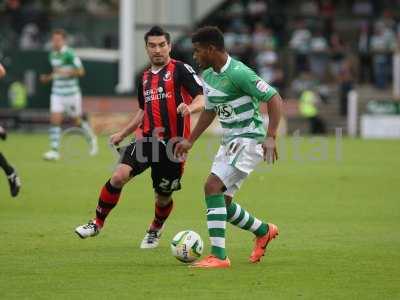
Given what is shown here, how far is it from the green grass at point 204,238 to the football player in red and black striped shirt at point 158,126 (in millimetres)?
498

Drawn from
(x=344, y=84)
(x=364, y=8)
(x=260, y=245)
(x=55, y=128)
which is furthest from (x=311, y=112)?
(x=260, y=245)

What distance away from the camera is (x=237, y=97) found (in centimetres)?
1028

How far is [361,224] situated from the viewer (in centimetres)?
1389

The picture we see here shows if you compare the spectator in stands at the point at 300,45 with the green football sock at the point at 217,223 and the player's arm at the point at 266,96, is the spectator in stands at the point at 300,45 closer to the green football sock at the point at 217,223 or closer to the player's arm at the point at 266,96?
the player's arm at the point at 266,96

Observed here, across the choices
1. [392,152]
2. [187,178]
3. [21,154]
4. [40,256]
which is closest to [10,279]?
[40,256]

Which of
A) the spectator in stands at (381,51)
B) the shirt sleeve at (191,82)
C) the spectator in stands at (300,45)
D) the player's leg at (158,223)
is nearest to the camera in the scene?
the shirt sleeve at (191,82)

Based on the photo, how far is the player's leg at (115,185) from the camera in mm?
11195

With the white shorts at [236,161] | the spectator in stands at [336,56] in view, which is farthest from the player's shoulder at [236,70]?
the spectator in stands at [336,56]

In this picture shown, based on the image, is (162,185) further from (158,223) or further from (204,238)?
(204,238)

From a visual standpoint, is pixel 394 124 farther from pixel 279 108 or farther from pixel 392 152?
pixel 279 108

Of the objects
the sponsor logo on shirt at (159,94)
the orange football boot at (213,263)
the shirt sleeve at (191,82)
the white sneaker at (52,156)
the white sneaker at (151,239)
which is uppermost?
the shirt sleeve at (191,82)

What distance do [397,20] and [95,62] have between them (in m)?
12.6

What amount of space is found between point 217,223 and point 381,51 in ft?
109

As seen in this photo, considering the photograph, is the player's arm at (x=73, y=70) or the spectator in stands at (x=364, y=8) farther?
the spectator in stands at (x=364, y=8)
